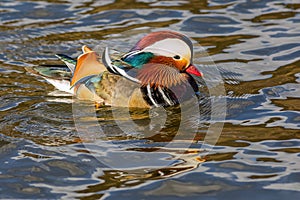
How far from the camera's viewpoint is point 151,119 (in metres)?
7.62

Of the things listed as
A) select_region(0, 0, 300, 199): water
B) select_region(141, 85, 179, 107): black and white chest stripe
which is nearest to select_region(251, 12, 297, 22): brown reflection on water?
select_region(0, 0, 300, 199): water

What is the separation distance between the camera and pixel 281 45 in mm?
9430

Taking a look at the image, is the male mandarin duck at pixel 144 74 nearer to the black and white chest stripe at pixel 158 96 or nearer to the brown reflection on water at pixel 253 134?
the black and white chest stripe at pixel 158 96

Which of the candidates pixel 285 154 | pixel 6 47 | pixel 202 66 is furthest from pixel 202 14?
pixel 285 154

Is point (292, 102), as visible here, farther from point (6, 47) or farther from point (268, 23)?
point (6, 47)

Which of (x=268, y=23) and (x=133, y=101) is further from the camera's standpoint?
(x=268, y=23)

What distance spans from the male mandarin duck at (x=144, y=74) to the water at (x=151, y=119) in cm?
16

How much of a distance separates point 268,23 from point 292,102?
262 centimetres

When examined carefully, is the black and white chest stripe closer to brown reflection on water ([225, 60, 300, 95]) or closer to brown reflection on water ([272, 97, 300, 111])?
brown reflection on water ([225, 60, 300, 95])

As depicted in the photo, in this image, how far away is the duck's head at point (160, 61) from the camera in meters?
7.86

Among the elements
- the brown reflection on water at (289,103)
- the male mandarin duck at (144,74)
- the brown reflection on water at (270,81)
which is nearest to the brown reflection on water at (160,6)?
the brown reflection on water at (270,81)

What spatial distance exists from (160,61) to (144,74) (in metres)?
0.21

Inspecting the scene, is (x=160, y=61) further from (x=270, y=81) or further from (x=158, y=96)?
(x=270, y=81)

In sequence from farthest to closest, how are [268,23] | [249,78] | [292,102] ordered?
1. [268,23]
2. [249,78]
3. [292,102]
